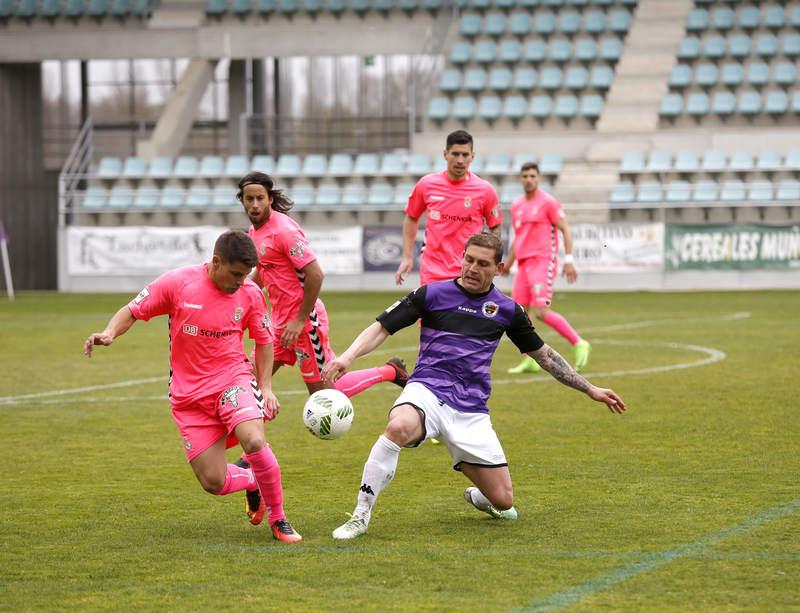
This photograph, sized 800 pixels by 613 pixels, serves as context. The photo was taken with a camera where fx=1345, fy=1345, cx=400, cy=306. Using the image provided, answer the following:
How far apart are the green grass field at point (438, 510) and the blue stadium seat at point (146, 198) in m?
Answer: 19.3

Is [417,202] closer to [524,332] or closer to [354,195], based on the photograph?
[524,332]

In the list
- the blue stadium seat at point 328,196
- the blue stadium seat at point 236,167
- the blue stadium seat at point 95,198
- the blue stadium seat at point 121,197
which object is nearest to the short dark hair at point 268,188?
the blue stadium seat at point 328,196

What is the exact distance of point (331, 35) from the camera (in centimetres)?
3588

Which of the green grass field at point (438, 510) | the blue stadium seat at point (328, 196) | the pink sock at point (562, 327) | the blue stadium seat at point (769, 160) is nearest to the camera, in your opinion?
the green grass field at point (438, 510)

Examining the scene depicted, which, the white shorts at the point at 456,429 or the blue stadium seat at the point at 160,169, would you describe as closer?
the white shorts at the point at 456,429

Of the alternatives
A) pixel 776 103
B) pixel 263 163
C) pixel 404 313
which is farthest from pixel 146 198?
pixel 404 313

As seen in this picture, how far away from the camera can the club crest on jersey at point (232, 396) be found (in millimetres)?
6652

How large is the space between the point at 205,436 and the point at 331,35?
30.2 m

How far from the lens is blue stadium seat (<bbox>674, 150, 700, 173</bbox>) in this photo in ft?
101

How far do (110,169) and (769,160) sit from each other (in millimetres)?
16432

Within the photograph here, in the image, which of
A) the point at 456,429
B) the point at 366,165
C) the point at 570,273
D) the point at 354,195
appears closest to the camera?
the point at 456,429

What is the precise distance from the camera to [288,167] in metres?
33.6

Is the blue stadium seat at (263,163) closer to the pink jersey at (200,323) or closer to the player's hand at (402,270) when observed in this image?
the player's hand at (402,270)

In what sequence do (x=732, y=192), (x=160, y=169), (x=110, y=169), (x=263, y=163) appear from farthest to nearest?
1. (x=110, y=169)
2. (x=160, y=169)
3. (x=263, y=163)
4. (x=732, y=192)
